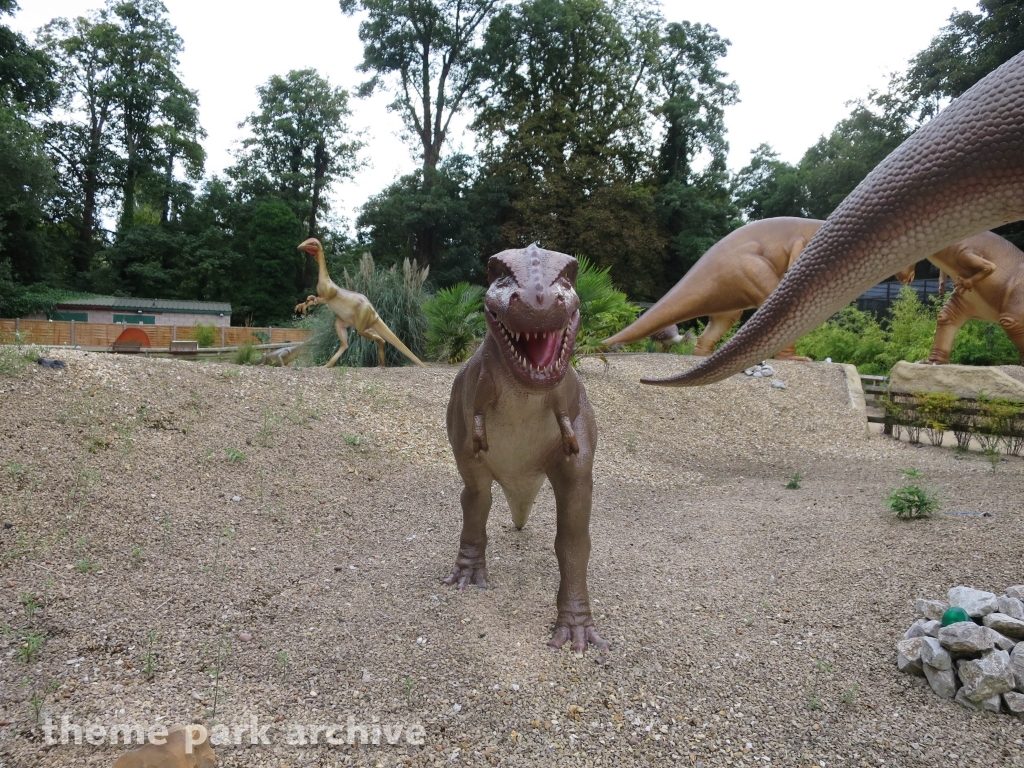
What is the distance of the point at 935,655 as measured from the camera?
7.16 ft

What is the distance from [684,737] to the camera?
1990 millimetres

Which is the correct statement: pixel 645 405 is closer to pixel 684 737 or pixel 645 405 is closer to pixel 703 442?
pixel 703 442

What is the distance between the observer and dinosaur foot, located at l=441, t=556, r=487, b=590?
3012 millimetres

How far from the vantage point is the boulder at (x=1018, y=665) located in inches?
81.5

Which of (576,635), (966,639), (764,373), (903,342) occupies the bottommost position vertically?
(576,635)

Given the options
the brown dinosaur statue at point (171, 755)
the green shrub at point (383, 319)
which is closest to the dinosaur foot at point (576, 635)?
the brown dinosaur statue at point (171, 755)

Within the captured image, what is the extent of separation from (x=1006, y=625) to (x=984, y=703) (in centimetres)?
32

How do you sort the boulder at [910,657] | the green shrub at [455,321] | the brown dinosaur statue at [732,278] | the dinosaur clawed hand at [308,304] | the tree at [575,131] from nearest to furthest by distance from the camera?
the boulder at [910,657] → the brown dinosaur statue at [732,278] → the dinosaur clawed hand at [308,304] → the green shrub at [455,321] → the tree at [575,131]

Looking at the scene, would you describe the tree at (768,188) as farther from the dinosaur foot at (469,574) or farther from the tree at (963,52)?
the dinosaur foot at (469,574)

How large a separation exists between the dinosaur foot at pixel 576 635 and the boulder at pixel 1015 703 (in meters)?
1.29

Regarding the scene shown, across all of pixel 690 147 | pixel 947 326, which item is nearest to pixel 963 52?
pixel 690 147

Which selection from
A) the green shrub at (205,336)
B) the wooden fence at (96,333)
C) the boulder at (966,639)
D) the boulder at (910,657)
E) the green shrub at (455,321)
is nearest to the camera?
the boulder at (966,639)

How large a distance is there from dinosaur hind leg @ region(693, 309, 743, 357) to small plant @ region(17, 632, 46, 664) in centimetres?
785

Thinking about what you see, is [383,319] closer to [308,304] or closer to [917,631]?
[308,304]
